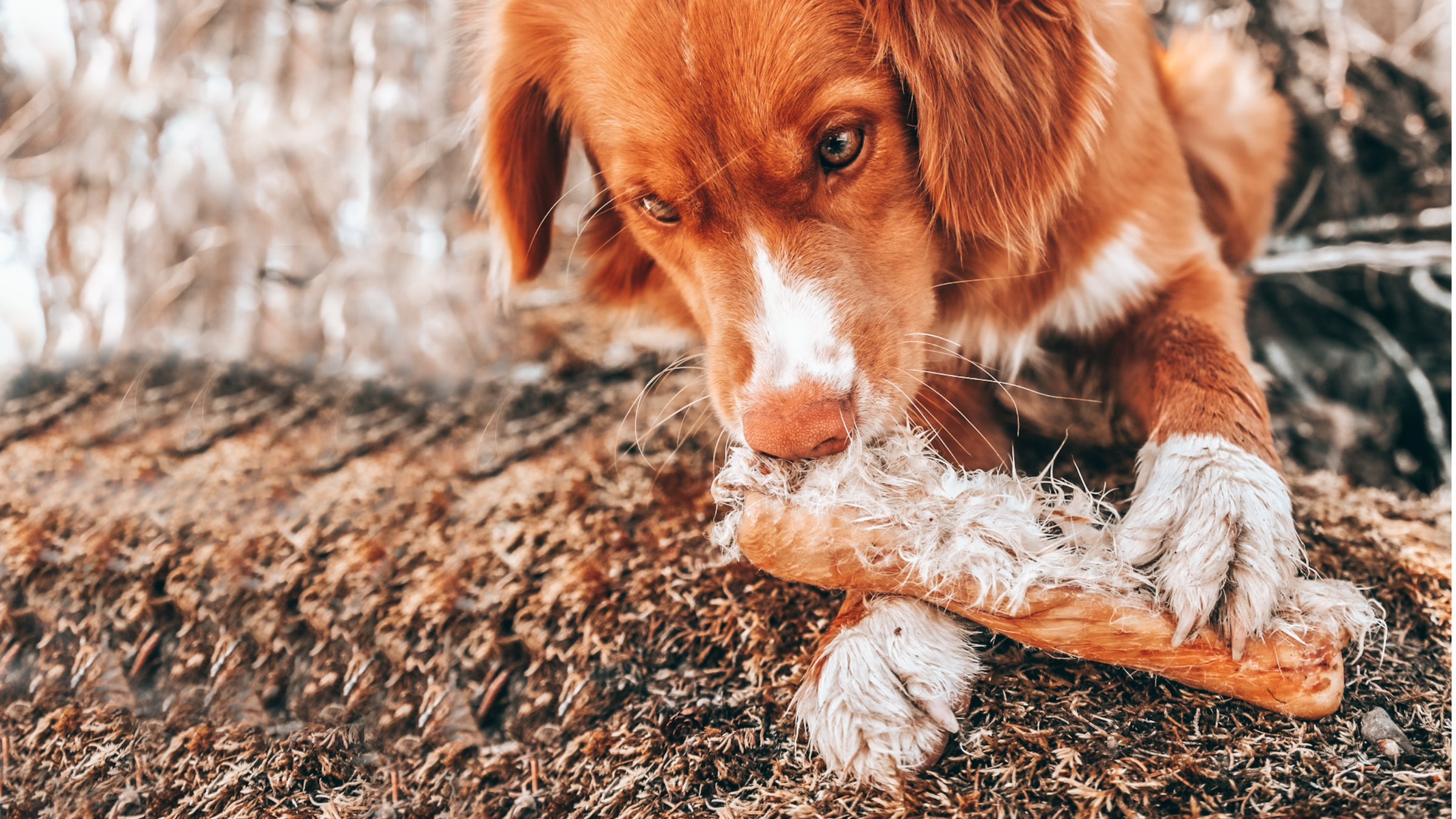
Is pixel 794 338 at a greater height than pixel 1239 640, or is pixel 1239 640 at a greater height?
pixel 794 338

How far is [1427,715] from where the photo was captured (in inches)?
52.9

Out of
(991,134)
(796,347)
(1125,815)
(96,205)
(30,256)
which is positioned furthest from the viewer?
(96,205)

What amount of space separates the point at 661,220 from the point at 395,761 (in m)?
1.33

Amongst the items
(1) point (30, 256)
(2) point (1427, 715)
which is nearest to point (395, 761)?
(2) point (1427, 715)

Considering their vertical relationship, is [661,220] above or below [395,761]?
above

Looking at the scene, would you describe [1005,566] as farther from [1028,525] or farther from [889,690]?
[889,690]

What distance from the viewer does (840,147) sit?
1569 millimetres

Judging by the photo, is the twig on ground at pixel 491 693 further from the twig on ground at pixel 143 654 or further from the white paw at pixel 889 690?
the twig on ground at pixel 143 654

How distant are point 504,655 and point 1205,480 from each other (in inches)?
61.4

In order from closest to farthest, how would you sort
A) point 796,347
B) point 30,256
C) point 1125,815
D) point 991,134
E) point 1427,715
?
point 1125,815 < point 1427,715 < point 796,347 < point 991,134 < point 30,256

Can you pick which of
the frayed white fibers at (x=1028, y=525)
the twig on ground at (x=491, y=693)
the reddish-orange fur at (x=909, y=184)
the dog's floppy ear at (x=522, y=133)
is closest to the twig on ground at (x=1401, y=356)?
the reddish-orange fur at (x=909, y=184)

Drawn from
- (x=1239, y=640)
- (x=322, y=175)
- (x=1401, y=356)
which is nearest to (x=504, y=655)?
(x=1239, y=640)

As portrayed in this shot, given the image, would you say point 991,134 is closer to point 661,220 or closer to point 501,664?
point 661,220

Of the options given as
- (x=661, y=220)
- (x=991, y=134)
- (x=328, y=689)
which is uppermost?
(x=991, y=134)
